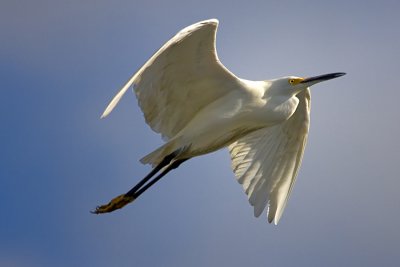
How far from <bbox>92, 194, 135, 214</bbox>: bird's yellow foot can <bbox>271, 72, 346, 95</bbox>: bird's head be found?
286 cm

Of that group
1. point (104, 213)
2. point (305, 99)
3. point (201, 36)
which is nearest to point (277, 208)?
point (305, 99)

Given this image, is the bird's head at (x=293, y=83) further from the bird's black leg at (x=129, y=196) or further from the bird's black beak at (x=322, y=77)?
the bird's black leg at (x=129, y=196)

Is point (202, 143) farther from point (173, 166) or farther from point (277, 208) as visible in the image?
point (277, 208)

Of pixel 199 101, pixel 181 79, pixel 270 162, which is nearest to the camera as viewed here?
pixel 181 79

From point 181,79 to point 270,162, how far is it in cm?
283

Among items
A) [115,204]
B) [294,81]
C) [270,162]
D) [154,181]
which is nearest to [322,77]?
[294,81]

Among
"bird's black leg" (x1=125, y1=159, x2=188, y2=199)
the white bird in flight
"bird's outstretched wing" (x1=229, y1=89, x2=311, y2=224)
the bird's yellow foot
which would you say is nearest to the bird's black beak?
the white bird in flight

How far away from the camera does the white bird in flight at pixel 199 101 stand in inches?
527

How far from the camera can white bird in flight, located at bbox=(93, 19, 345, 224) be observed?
1338 centimetres

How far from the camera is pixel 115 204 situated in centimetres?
1473

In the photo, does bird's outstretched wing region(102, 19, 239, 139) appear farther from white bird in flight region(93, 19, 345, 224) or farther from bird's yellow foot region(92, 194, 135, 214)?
bird's yellow foot region(92, 194, 135, 214)

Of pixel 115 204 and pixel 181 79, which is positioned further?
pixel 115 204

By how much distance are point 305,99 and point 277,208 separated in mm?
1907

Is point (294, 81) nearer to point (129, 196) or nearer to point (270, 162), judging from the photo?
point (270, 162)
